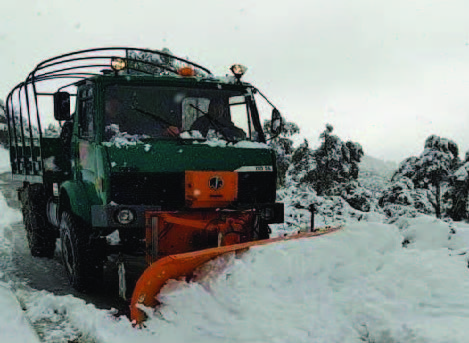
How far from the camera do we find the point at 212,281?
142 inches

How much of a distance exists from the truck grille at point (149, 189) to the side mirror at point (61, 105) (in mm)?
1318

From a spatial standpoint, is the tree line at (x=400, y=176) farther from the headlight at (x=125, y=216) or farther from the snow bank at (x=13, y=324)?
the snow bank at (x=13, y=324)

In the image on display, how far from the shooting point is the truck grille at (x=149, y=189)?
4777 millimetres

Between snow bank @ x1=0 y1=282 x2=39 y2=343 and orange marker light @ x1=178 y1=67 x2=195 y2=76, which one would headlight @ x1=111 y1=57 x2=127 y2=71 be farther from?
snow bank @ x1=0 y1=282 x2=39 y2=343

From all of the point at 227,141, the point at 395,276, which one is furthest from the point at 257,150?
the point at 395,276

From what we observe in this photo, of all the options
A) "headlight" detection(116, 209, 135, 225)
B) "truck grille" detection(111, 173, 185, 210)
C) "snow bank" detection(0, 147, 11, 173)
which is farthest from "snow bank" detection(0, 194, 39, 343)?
"snow bank" detection(0, 147, 11, 173)

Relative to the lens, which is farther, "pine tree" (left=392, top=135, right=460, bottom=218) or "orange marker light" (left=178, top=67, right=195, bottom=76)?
"pine tree" (left=392, top=135, right=460, bottom=218)

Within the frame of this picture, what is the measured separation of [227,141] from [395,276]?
94.5 inches

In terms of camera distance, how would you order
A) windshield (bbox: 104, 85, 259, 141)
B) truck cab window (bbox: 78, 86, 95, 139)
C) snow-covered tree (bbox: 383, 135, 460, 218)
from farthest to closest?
snow-covered tree (bbox: 383, 135, 460, 218) → truck cab window (bbox: 78, 86, 95, 139) → windshield (bbox: 104, 85, 259, 141)

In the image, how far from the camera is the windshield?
5.11 metres

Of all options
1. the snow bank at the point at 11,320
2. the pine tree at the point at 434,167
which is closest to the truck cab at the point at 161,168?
the snow bank at the point at 11,320

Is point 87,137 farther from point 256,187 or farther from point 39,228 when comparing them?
point 39,228

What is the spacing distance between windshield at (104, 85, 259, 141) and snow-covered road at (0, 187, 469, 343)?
1838 mm

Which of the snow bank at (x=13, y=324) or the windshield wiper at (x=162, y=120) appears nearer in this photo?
the snow bank at (x=13, y=324)
